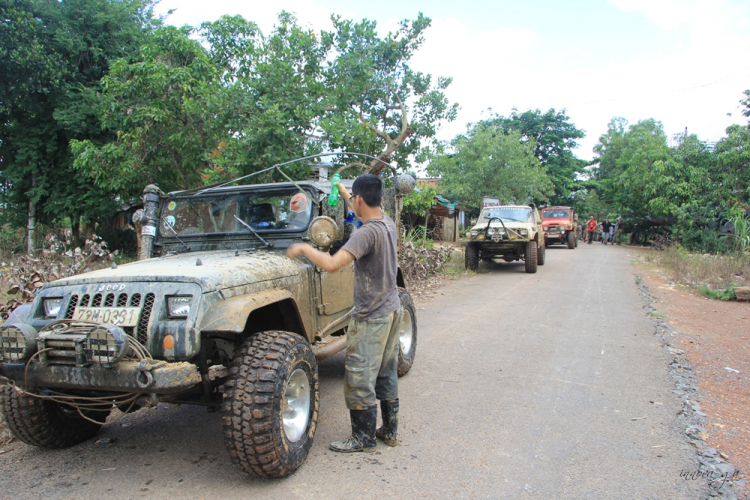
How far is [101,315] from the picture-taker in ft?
9.20

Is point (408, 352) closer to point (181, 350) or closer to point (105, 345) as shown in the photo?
point (181, 350)

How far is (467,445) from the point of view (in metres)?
3.36

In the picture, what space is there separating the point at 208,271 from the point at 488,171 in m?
23.4

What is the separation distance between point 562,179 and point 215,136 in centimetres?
3246

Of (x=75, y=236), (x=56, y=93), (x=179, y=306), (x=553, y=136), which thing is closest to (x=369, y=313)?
(x=179, y=306)

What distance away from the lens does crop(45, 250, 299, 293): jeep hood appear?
284cm

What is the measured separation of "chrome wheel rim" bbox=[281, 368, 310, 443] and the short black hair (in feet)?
3.78

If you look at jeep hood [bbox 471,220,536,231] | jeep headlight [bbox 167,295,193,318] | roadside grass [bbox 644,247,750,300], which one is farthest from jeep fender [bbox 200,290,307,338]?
jeep hood [bbox 471,220,536,231]

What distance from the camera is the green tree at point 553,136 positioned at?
37.4 m

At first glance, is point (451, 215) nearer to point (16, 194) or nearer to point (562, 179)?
point (562, 179)

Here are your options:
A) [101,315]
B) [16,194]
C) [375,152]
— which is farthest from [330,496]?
[16,194]

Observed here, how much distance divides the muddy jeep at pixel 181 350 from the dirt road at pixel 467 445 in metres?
0.28

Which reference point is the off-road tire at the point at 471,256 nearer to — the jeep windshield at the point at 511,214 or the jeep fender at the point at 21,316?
the jeep windshield at the point at 511,214

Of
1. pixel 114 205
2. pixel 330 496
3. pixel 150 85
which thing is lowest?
pixel 330 496
